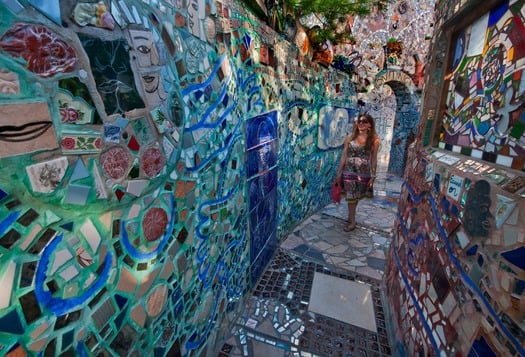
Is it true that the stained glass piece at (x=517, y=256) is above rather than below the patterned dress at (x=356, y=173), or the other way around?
above

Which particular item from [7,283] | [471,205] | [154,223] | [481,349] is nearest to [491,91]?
[471,205]

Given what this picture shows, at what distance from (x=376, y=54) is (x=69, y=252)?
10.2 meters

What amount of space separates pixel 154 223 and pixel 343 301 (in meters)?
2.46

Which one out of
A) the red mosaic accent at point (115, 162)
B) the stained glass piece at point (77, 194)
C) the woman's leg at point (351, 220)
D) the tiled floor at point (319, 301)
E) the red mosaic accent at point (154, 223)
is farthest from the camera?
the woman's leg at point (351, 220)

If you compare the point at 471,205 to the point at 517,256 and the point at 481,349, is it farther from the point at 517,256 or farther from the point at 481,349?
the point at 481,349

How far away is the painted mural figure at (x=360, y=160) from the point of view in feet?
13.1

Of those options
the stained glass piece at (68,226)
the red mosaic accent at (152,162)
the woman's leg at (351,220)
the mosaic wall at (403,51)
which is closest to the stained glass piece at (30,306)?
the stained glass piece at (68,226)

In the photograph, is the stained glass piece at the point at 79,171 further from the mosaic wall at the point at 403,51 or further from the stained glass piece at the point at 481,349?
the mosaic wall at the point at 403,51

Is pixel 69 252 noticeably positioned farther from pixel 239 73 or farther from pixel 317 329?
pixel 317 329

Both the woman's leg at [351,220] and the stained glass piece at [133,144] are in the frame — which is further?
the woman's leg at [351,220]

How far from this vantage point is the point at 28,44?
2.35 ft

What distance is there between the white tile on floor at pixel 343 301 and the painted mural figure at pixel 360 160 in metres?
1.67

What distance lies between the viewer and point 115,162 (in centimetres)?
101

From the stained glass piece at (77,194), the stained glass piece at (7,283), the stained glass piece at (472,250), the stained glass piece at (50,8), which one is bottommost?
the stained glass piece at (472,250)
